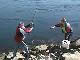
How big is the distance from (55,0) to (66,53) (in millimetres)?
25862

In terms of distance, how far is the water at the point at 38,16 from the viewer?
72.1ft

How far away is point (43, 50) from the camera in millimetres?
15656

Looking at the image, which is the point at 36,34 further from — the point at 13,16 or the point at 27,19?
the point at 13,16

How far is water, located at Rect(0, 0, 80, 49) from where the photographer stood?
2198cm

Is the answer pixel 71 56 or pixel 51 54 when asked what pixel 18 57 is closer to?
pixel 51 54

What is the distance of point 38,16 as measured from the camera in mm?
29016

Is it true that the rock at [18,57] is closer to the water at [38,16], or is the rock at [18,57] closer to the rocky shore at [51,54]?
the rocky shore at [51,54]

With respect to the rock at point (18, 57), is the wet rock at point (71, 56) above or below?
above

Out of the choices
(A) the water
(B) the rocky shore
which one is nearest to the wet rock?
(B) the rocky shore

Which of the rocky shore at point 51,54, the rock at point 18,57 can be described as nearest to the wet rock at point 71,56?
the rocky shore at point 51,54

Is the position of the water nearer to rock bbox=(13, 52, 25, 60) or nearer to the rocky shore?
the rocky shore

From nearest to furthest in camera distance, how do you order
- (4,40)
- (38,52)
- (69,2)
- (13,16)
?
(38,52)
(4,40)
(13,16)
(69,2)

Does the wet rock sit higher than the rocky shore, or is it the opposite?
the wet rock

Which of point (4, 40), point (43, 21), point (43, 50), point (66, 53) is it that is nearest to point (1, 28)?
point (4, 40)
